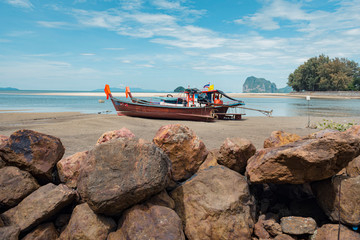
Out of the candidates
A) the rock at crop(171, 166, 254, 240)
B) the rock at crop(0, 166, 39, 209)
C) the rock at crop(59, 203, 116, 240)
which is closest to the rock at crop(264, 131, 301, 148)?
the rock at crop(171, 166, 254, 240)

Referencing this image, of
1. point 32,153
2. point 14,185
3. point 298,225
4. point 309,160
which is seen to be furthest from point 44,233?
point 309,160

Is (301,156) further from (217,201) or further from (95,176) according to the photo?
(95,176)

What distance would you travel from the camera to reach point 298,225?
435 centimetres

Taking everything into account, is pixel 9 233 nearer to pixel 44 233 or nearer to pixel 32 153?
pixel 44 233

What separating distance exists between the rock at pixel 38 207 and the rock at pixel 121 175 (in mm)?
438

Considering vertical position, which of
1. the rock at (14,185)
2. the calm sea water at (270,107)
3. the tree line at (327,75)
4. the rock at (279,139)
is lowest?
the calm sea water at (270,107)

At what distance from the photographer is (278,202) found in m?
5.24

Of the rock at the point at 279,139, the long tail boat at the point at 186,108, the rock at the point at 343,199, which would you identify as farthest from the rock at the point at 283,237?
the long tail boat at the point at 186,108

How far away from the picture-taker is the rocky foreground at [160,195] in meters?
3.92

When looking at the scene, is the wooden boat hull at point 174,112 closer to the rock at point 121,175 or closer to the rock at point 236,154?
the rock at point 236,154

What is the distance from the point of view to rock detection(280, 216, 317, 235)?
14.0ft

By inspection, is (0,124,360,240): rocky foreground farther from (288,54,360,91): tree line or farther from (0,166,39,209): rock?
(288,54,360,91): tree line

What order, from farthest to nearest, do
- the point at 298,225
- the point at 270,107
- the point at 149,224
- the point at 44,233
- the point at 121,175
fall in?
the point at 270,107 < the point at 298,225 < the point at 44,233 < the point at 121,175 < the point at 149,224

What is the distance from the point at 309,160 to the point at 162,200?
2.34 metres
